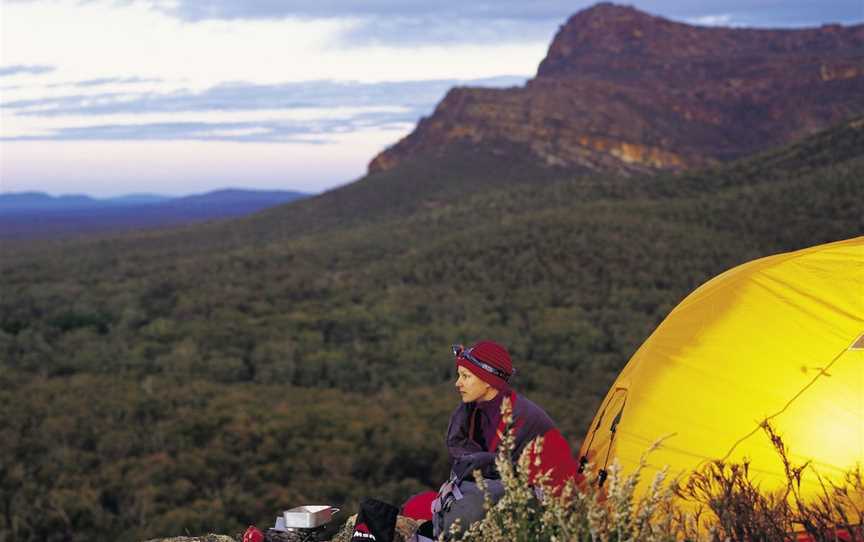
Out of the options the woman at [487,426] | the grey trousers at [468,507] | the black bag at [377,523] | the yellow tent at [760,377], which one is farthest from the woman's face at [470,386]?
the yellow tent at [760,377]

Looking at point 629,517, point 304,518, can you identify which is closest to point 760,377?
point 629,517

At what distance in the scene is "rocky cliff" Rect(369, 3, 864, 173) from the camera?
3691 inches

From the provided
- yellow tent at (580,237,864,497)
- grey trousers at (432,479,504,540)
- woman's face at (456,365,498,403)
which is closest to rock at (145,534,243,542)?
grey trousers at (432,479,504,540)

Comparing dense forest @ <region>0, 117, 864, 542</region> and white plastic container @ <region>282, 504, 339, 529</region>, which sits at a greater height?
white plastic container @ <region>282, 504, 339, 529</region>

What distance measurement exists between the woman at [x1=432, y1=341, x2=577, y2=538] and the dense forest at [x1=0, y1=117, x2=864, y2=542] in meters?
2.92

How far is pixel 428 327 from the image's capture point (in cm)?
2986

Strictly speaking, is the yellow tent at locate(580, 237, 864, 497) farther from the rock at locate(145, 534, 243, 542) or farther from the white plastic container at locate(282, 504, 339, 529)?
the rock at locate(145, 534, 243, 542)

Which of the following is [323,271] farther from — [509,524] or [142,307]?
[509,524]

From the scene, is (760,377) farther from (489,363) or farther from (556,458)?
(489,363)

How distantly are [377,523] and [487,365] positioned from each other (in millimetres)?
1260

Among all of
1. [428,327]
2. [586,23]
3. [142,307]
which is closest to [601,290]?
[428,327]

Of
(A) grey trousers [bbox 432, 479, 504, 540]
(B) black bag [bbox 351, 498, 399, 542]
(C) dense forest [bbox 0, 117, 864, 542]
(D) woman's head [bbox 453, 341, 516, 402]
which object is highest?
(D) woman's head [bbox 453, 341, 516, 402]

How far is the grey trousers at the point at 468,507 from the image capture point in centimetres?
516

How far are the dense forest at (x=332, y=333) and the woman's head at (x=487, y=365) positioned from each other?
3.17 m
